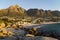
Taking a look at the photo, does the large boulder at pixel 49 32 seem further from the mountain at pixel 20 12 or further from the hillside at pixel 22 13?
the mountain at pixel 20 12

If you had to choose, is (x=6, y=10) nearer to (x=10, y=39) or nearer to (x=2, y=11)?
(x=2, y=11)

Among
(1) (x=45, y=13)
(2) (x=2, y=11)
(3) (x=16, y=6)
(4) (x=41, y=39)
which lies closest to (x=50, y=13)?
(1) (x=45, y=13)

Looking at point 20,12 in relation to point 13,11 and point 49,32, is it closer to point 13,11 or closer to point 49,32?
point 13,11

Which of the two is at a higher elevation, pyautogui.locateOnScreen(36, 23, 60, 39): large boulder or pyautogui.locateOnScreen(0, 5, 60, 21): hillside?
pyautogui.locateOnScreen(36, 23, 60, 39): large boulder

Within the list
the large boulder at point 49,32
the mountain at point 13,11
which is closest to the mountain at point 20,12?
the mountain at point 13,11

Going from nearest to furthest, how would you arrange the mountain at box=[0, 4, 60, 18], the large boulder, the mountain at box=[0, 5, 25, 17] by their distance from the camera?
the large boulder → the mountain at box=[0, 4, 60, 18] → the mountain at box=[0, 5, 25, 17]

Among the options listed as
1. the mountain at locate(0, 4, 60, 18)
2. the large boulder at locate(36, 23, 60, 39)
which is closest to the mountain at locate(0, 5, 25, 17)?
the mountain at locate(0, 4, 60, 18)

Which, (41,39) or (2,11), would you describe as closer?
(41,39)

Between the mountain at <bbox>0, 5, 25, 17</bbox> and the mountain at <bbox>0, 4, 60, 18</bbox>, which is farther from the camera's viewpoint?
the mountain at <bbox>0, 5, 25, 17</bbox>

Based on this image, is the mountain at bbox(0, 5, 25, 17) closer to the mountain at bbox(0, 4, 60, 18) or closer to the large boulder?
the mountain at bbox(0, 4, 60, 18)

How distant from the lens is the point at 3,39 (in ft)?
87.4

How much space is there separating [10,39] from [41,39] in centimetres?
486

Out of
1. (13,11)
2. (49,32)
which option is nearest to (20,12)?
(13,11)

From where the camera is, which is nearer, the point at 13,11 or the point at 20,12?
the point at 13,11
